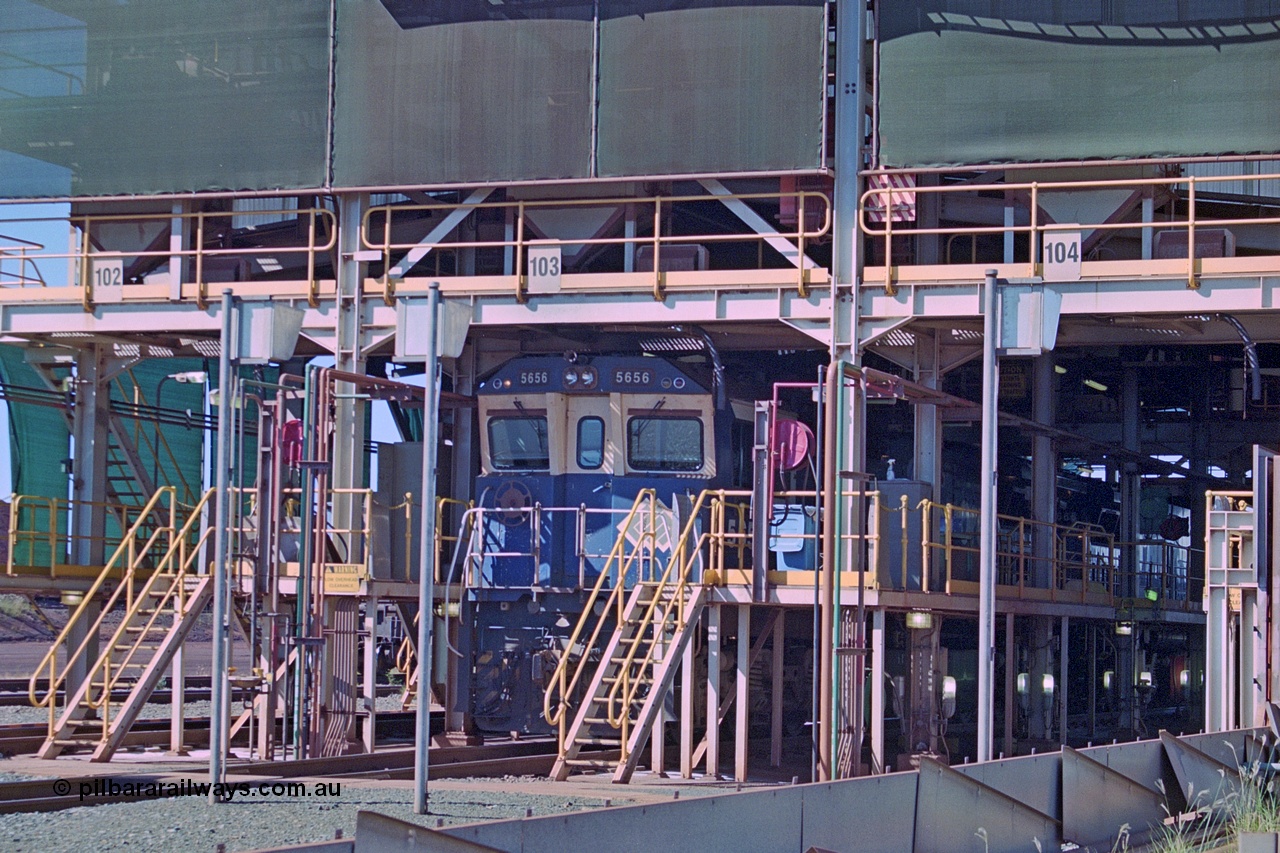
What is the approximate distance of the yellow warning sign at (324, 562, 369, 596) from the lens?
22.2m

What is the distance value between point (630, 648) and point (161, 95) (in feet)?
35.4

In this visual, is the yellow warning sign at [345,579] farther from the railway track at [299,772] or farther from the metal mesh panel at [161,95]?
the metal mesh panel at [161,95]

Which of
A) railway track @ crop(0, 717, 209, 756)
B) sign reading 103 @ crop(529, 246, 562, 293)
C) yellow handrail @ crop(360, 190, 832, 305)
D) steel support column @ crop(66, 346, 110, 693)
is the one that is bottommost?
railway track @ crop(0, 717, 209, 756)

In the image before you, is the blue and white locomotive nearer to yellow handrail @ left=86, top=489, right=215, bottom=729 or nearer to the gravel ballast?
yellow handrail @ left=86, top=489, right=215, bottom=729

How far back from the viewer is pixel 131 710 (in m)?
19.8

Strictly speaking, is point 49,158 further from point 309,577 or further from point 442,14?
point 309,577

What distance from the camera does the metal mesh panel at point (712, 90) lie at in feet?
73.1

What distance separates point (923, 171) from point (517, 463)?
6.75 m

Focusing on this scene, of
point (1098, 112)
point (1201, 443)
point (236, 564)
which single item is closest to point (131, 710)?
point (236, 564)

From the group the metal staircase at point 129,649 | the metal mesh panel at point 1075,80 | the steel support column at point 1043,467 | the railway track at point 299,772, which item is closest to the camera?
the railway track at point 299,772

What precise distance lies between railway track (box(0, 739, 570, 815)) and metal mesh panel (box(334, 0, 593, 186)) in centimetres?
772

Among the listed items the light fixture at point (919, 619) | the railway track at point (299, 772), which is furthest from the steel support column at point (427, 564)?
the light fixture at point (919, 619)

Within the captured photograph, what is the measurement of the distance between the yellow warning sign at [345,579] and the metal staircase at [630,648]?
2909mm

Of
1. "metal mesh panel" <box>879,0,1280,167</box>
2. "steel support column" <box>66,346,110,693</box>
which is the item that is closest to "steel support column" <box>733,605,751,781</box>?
"metal mesh panel" <box>879,0,1280,167</box>
